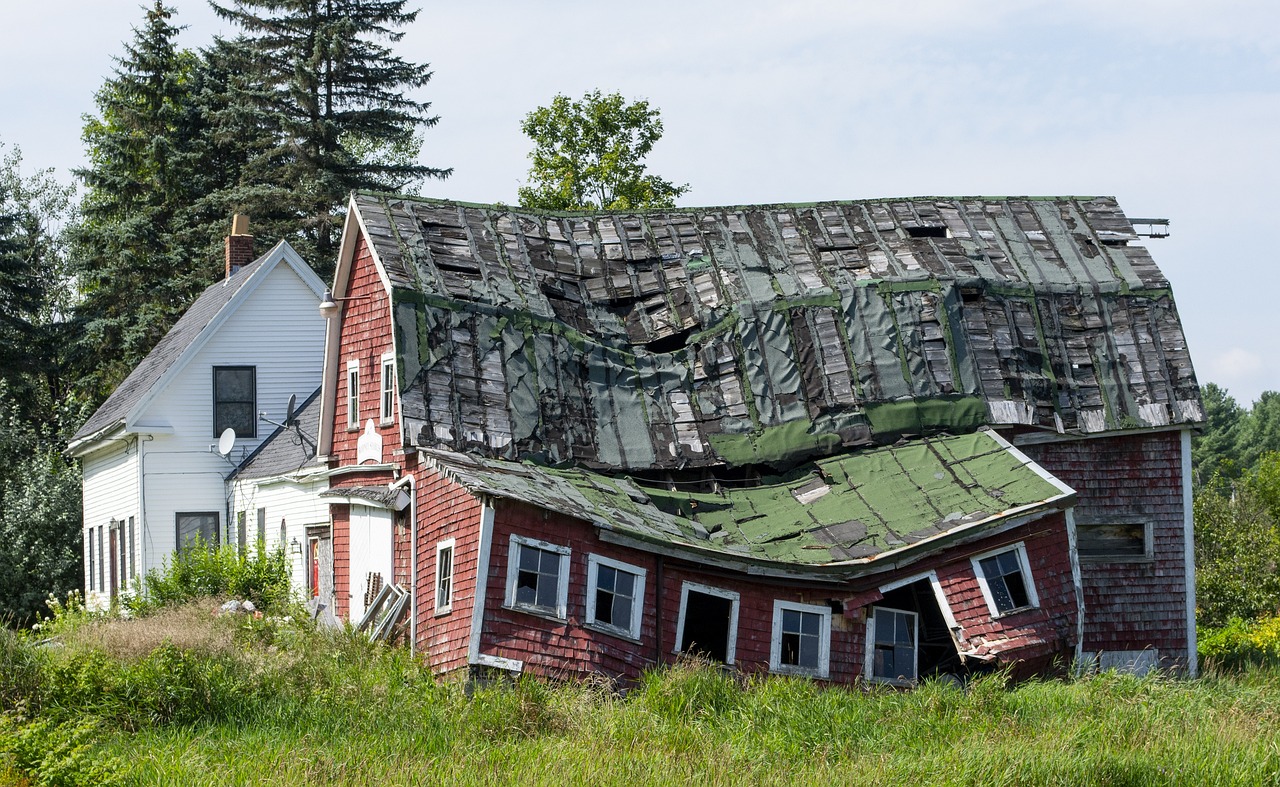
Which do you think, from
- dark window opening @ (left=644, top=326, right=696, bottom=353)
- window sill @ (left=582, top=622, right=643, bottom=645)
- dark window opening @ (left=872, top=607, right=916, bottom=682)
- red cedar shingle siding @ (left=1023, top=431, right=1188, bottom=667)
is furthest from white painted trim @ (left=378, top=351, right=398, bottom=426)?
red cedar shingle siding @ (left=1023, top=431, right=1188, bottom=667)

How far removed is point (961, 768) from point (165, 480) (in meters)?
22.9

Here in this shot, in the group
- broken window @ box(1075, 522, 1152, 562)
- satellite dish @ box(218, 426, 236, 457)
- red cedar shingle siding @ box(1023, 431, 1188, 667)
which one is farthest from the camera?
satellite dish @ box(218, 426, 236, 457)

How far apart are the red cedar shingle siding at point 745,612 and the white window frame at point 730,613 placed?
7 cm

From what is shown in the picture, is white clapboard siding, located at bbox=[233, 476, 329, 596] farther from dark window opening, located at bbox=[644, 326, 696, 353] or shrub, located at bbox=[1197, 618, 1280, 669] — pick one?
shrub, located at bbox=[1197, 618, 1280, 669]

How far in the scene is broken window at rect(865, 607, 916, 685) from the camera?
21703 millimetres

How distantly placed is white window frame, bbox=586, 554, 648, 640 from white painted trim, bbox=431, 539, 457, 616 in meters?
2.04

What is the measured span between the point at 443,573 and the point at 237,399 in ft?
46.9

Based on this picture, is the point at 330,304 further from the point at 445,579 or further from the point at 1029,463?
the point at 1029,463

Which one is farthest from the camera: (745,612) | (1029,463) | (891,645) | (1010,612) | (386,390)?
(386,390)

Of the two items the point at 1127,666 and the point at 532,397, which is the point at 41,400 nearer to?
the point at 532,397

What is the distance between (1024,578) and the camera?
69.9 ft

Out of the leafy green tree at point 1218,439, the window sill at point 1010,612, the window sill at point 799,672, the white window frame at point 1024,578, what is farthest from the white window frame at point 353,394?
the leafy green tree at point 1218,439

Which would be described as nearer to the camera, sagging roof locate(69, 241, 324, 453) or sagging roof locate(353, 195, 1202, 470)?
sagging roof locate(353, 195, 1202, 470)

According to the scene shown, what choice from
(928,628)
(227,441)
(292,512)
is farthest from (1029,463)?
(227,441)
